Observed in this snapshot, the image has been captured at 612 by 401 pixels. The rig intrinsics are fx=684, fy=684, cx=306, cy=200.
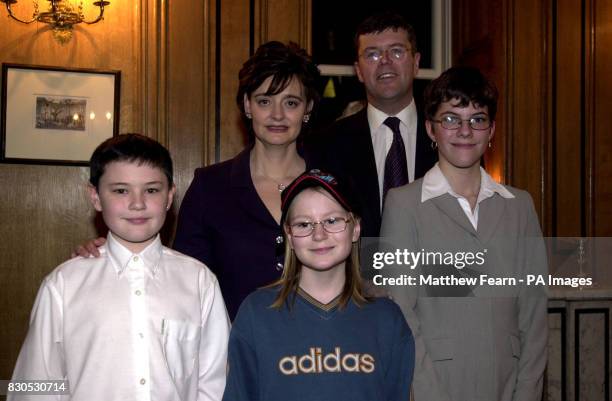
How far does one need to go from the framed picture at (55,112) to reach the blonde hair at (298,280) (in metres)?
2.60

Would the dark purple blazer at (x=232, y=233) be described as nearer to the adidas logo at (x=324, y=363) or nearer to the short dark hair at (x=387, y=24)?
the adidas logo at (x=324, y=363)

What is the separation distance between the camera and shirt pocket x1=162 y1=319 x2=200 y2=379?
1.84 meters

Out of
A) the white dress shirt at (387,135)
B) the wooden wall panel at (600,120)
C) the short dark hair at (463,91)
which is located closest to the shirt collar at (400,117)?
the white dress shirt at (387,135)

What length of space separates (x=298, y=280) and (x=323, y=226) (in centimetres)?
17

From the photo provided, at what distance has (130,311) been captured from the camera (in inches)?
72.1

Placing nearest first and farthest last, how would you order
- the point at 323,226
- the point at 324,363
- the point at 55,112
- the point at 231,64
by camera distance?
1. the point at 324,363
2. the point at 323,226
3. the point at 55,112
4. the point at 231,64

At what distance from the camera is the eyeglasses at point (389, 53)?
265 cm

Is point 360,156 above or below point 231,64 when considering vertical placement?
below

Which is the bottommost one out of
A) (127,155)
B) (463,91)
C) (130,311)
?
(130,311)

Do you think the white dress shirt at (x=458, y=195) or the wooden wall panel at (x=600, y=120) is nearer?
the white dress shirt at (x=458, y=195)

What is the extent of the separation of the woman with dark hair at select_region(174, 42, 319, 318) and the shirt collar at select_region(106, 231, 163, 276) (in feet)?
0.87

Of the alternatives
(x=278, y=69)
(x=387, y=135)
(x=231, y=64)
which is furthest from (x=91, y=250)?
(x=231, y=64)

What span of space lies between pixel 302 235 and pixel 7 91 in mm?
2915

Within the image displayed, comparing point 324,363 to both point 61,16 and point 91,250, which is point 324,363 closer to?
point 91,250
